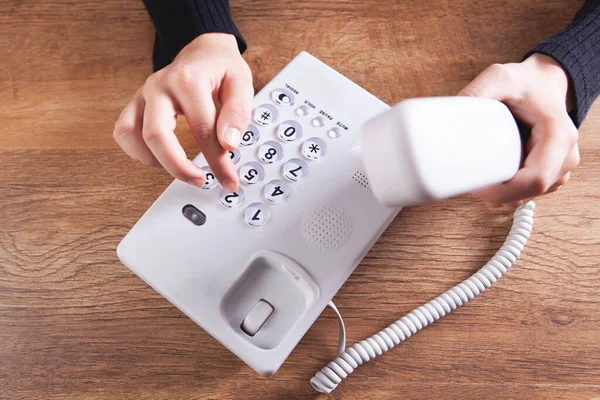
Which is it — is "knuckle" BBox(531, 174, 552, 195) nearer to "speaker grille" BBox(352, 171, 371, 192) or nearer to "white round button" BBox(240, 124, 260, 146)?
"speaker grille" BBox(352, 171, 371, 192)

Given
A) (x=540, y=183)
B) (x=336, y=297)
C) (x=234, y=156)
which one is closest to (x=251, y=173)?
(x=234, y=156)

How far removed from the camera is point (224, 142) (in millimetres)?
415

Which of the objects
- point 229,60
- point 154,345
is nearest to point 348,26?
point 229,60

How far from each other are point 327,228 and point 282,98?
13 centimetres

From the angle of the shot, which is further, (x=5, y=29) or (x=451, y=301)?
(x=5, y=29)

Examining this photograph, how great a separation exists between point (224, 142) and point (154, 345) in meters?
0.19

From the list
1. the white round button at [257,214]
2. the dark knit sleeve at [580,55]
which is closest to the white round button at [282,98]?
the white round button at [257,214]

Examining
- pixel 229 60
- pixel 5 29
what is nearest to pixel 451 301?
pixel 229 60

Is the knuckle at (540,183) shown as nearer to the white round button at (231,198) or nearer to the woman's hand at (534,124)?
the woman's hand at (534,124)

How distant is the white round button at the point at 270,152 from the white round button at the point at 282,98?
0.14 ft

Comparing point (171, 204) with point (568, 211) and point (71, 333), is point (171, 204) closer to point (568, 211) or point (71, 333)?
point (71, 333)

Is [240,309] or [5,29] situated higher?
[5,29]

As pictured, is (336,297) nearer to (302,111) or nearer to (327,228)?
(327,228)

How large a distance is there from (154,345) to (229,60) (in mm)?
259
